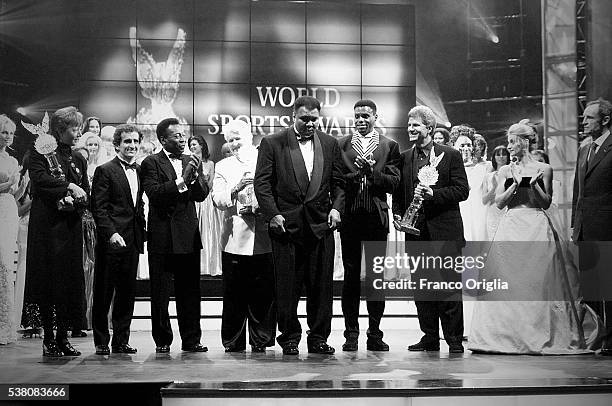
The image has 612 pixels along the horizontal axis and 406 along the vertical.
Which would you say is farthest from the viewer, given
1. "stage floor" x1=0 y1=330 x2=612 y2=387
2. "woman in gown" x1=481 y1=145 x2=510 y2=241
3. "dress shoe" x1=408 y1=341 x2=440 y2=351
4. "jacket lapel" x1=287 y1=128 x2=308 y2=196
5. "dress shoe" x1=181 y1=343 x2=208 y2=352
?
"woman in gown" x1=481 y1=145 x2=510 y2=241

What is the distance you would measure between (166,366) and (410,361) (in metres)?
1.35

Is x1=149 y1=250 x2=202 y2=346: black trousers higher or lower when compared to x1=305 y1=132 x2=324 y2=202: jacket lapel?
lower

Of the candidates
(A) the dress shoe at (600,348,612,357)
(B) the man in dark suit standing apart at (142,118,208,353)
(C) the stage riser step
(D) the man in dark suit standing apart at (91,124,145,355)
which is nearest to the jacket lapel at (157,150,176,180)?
(B) the man in dark suit standing apart at (142,118,208,353)

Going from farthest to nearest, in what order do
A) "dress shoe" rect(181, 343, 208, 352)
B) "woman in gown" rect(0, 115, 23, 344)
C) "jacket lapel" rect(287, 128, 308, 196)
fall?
"dress shoe" rect(181, 343, 208, 352) → "jacket lapel" rect(287, 128, 308, 196) → "woman in gown" rect(0, 115, 23, 344)

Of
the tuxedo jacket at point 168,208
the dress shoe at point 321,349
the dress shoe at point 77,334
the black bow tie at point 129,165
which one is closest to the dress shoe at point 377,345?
the dress shoe at point 321,349

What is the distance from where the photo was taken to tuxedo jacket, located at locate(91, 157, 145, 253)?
4973mm

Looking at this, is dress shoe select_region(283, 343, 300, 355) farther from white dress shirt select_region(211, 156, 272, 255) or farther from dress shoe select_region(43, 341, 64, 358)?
dress shoe select_region(43, 341, 64, 358)

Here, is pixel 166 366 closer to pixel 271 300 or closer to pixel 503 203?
pixel 271 300

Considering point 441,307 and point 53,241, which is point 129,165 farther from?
point 441,307

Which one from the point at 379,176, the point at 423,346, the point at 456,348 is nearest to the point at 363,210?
the point at 379,176

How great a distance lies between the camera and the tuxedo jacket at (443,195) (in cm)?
517

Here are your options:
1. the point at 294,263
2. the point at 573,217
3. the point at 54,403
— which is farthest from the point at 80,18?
the point at 573,217

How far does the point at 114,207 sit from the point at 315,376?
5.51 feet

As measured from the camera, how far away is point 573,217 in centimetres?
536
